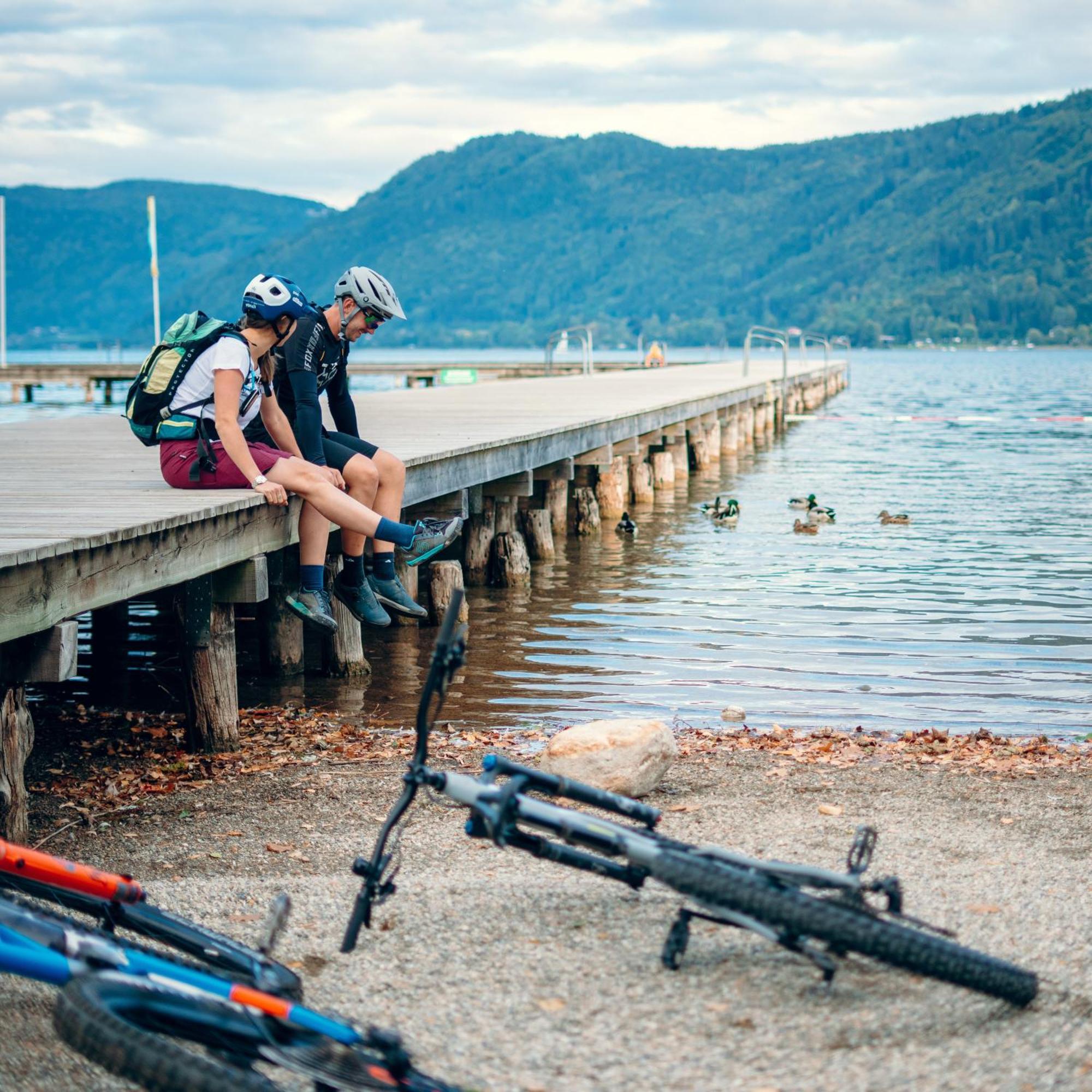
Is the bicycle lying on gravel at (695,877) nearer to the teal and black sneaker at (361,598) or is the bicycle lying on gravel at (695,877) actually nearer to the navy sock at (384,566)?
the teal and black sneaker at (361,598)

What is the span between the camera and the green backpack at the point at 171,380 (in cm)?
765

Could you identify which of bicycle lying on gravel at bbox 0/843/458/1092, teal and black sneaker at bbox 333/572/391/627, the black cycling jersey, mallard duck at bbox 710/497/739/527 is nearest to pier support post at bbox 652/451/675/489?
mallard duck at bbox 710/497/739/527

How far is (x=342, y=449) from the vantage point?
344 inches

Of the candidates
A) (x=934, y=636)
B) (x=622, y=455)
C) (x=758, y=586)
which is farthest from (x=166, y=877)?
(x=622, y=455)

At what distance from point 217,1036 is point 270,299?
483 centimetres

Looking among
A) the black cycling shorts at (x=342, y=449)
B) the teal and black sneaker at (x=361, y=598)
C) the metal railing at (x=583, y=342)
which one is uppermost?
the metal railing at (x=583, y=342)

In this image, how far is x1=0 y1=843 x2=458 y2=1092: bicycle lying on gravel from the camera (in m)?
3.14

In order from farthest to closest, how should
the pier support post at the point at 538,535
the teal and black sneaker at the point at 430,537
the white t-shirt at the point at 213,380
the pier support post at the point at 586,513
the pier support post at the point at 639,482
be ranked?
the pier support post at the point at 639,482 → the pier support post at the point at 586,513 → the pier support post at the point at 538,535 → the teal and black sneaker at the point at 430,537 → the white t-shirt at the point at 213,380

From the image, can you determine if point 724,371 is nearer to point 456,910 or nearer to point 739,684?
point 739,684

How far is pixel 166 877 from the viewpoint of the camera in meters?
5.77

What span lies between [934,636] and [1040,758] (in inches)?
174

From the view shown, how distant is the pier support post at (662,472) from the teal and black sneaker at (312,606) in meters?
16.7

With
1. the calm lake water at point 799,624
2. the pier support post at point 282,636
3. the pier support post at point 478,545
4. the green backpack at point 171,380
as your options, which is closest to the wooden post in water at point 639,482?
the calm lake water at point 799,624

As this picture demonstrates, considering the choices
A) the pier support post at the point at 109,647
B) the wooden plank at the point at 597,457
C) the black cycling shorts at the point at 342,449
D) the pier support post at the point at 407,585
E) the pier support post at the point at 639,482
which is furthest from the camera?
the pier support post at the point at 639,482
